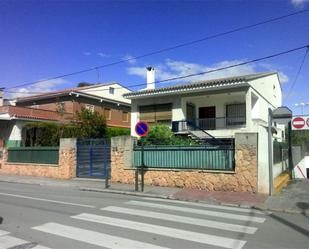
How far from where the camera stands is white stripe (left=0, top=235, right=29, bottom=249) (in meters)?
5.92

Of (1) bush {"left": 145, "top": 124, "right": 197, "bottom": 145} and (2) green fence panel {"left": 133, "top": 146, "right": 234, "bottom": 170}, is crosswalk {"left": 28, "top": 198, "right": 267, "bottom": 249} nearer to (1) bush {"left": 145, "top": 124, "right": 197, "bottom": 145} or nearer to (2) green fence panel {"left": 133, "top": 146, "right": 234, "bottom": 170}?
(2) green fence panel {"left": 133, "top": 146, "right": 234, "bottom": 170}

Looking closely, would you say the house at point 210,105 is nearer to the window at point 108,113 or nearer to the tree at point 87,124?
the tree at point 87,124

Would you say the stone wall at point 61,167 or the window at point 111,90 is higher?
the window at point 111,90

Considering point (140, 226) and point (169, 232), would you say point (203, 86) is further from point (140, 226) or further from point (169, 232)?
point (169, 232)

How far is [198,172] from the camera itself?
14.4 m

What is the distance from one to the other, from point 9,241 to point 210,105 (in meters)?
20.9

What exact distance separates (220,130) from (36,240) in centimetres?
1756

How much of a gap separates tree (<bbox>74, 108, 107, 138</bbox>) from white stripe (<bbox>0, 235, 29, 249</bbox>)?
61.5 feet

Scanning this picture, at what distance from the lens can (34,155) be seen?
21625 mm

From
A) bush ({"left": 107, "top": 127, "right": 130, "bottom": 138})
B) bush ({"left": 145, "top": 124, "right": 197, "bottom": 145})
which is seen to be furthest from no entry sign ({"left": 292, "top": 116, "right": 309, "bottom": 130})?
bush ({"left": 107, "top": 127, "right": 130, "bottom": 138})

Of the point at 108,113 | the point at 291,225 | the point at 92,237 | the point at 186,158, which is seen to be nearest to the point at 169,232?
the point at 92,237

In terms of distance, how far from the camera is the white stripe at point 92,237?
5977 mm

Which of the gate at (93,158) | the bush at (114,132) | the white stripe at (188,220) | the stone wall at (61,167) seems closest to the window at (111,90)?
the bush at (114,132)

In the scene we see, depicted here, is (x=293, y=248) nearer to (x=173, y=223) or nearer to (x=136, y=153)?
(x=173, y=223)
